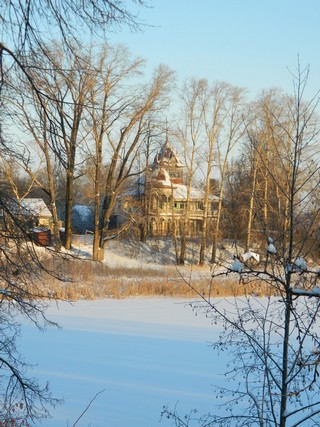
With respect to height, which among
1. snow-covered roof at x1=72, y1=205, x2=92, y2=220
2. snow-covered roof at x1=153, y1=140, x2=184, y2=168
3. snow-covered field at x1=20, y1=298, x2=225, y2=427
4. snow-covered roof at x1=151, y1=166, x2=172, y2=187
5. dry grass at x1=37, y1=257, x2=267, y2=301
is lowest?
snow-covered field at x1=20, y1=298, x2=225, y2=427

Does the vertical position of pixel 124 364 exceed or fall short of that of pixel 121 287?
it falls short

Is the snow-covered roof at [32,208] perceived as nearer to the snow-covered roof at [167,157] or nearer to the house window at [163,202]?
the snow-covered roof at [167,157]

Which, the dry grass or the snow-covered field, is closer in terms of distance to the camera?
the snow-covered field

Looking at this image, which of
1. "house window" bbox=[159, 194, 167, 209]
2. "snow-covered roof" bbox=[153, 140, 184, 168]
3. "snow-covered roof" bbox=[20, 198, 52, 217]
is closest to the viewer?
"snow-covered roof" bbox=[20, 198, 52, 217]

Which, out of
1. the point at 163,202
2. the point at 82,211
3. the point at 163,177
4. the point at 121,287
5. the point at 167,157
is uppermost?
the point at 167,157

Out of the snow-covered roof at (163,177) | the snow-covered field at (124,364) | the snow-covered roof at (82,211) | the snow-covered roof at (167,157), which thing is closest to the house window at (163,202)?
the snow-covered roof at (163,177)

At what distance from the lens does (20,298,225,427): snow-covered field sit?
7.09m

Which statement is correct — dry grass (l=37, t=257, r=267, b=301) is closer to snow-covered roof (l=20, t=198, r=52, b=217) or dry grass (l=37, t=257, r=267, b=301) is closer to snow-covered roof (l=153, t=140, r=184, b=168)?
snow-covered roof (l=20, t=198, r=52, b=217)

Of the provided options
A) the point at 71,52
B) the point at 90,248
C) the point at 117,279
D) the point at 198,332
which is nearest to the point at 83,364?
the point at 198,332

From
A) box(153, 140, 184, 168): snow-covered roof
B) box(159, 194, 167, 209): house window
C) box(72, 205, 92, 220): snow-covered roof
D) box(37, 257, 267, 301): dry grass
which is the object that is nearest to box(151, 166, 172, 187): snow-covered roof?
box(159, 194, 167, 209): house window

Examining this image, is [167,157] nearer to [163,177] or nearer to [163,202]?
[163,177]

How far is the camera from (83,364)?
900 cm

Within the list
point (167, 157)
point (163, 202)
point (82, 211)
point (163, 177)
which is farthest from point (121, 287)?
point (82, 211)

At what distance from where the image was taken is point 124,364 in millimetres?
9031
